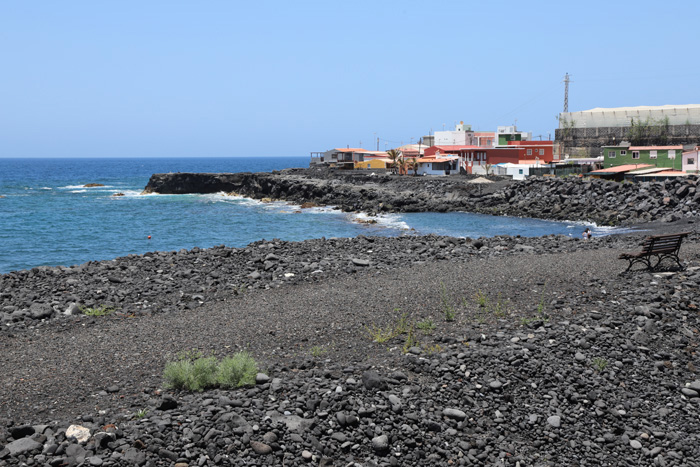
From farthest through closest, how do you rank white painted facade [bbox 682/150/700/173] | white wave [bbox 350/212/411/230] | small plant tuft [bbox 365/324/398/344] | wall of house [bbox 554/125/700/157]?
1. wall of house [bbox 554/125/700/157]
2. white painted facade [bbox 682/150/700/173]
3. white wave [bbox 350/212/411/230]
4. small plant tuft [bbox 365/324/398/344]

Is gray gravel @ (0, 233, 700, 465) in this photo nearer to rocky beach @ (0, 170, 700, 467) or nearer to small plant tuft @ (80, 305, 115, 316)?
rocky beach @ (0, 170, 700, 467)

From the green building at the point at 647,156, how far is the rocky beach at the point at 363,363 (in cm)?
4173

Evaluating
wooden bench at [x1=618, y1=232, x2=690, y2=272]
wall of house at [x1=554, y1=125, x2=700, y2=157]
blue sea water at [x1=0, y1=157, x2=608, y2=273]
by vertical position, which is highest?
wall of house at [x1=554, y1=125, x2=700, y2=157]

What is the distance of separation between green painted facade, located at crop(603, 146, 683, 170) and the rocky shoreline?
10.3 m

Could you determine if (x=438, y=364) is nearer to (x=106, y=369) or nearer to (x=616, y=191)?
(x=106, y=369)

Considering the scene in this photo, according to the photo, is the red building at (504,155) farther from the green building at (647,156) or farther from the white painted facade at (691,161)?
the white painted facade at (691,161)

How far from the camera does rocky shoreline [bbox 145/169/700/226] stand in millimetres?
39469

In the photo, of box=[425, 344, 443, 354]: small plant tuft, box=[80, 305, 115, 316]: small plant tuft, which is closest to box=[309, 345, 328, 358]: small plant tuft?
box=[425, 344, 443, 354]: small plant tuft

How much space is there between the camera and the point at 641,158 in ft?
185

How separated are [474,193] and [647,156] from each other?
16.6 meters

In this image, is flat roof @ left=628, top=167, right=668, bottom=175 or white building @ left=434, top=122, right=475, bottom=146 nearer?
flat roof @ left=628, top=167, right=668, bottom=175

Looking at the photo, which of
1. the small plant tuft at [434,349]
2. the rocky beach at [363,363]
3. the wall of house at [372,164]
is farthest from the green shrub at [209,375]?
the wall of house at [372,164]

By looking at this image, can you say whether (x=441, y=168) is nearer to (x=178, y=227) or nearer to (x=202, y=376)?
(x=178, y=227)

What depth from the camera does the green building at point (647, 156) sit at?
2148 inches
